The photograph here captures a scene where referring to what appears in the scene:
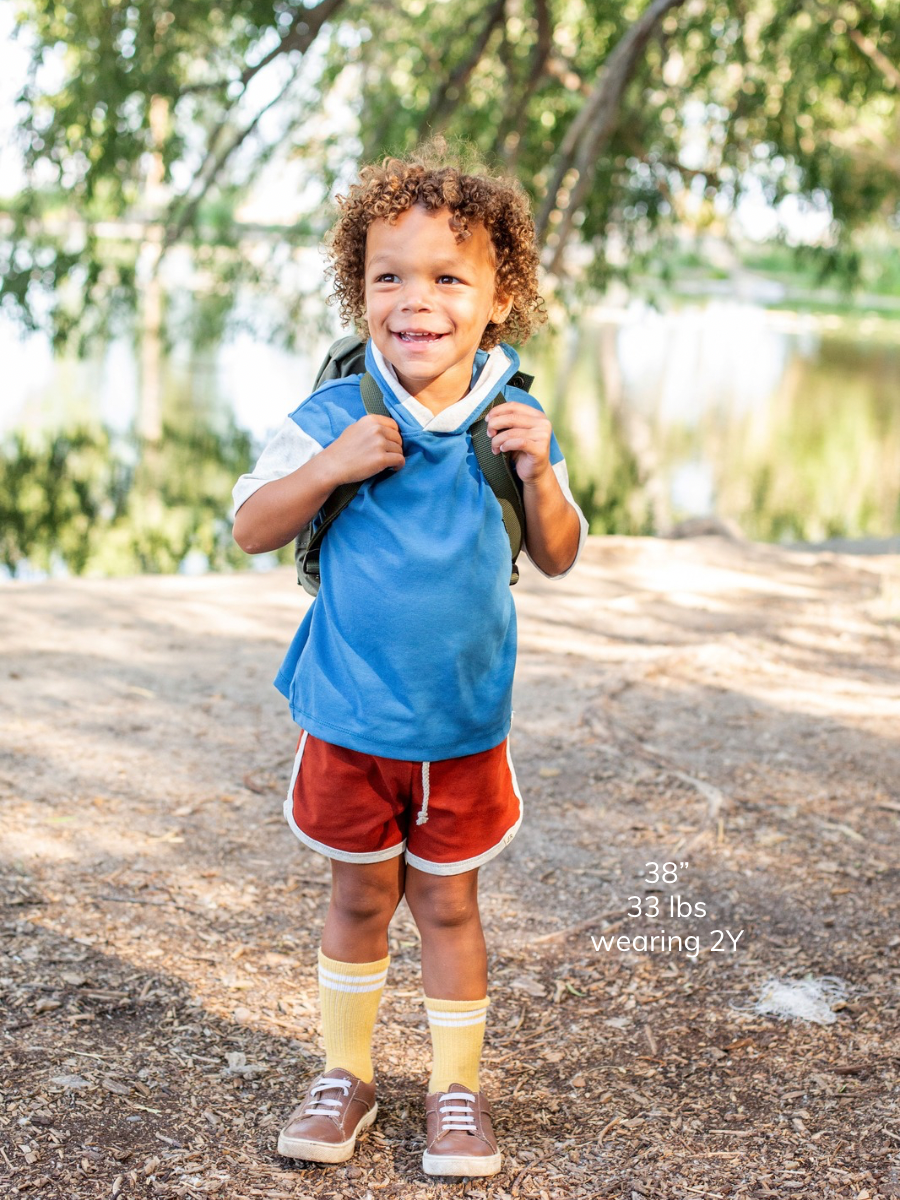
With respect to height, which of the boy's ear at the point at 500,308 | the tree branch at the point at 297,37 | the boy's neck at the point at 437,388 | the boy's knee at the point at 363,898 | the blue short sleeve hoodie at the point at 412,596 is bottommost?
the boy's knee at the point at 363,898

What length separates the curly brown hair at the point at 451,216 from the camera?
1.74 meters

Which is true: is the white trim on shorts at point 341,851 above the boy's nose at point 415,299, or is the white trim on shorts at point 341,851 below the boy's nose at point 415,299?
below

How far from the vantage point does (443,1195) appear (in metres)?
1.82

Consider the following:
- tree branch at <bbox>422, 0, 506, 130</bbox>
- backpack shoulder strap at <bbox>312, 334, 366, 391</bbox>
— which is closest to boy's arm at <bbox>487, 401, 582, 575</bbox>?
backpack shoulder strap at <bbox>312, 334, 366, 391</bbox>

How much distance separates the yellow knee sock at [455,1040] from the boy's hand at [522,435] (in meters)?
0.78

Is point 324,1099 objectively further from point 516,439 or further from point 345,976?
point 516,439

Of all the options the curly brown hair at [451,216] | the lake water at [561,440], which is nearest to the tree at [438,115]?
the lake water at [561,440]

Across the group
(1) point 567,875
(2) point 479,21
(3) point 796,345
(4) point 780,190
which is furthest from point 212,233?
(3) point 796,345

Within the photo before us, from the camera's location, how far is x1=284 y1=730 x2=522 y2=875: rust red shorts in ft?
5.83

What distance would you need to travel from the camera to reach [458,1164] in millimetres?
1826

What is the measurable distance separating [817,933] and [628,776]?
2.76 feet

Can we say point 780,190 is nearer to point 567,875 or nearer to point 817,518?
point 817,518

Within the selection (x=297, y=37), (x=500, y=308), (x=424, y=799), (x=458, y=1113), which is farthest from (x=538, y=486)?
(x=297, y=37)

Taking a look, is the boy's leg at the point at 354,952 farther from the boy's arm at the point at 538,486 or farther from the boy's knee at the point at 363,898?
the boy's arm at the point at 538,486
